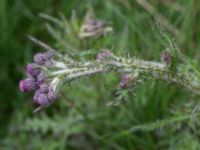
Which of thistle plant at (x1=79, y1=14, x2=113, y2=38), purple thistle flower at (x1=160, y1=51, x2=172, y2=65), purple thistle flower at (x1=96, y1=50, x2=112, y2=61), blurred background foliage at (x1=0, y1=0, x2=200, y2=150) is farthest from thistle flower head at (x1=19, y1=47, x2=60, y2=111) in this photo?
thistle plant at (x1=79, y1=14, x2=113, y2=38)

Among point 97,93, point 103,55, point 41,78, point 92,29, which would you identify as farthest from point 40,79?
point 97,93

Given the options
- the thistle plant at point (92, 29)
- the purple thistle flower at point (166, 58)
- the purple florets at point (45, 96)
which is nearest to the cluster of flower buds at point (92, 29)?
the thistle plant at point (92, 29)

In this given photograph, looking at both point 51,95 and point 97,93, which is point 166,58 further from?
point 97,93

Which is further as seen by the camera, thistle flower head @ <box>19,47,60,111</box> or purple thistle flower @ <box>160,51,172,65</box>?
purple thistle flower @ <box>160,51,172,65</box>

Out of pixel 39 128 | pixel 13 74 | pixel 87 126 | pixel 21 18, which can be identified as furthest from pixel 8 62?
pixel 87 126

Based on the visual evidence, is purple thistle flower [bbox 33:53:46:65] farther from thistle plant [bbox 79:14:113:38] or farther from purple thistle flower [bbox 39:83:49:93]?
thistle plant [bbox 79:14:113:38]

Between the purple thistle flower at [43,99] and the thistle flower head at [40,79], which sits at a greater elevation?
the thistle flower head at [40,79]

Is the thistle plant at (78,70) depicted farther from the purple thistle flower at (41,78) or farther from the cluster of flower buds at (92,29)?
the cluster of flower buds at (92,29)
